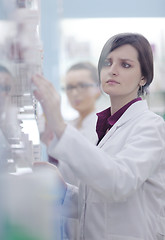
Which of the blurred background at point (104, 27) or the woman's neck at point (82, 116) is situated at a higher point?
the blurred background at point (104, 27)

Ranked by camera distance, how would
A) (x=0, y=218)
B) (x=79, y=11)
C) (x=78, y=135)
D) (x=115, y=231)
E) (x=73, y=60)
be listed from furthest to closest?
1. (x=79, y=11)
2. (x=73, y=60)
3. (x=115, y=231)
4. (x=78, y=135)
5. (x=0, y=218)

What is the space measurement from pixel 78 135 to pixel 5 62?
0.21 m

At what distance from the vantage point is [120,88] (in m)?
0.95

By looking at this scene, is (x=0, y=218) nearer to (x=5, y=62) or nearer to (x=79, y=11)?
(x=5, y=62)

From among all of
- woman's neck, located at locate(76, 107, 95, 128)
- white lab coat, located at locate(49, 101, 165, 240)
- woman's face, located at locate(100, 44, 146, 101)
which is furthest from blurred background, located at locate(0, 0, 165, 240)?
woman's neck, located at locate(76, 107, 95, 128)

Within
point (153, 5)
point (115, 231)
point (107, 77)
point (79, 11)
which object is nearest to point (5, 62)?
point (107, 77)

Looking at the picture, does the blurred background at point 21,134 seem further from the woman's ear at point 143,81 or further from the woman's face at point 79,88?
the woman's face at point 79,88

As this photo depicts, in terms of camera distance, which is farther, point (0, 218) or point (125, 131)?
point (125, 131)

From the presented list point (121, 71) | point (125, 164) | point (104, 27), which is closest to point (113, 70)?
point (121, 71)

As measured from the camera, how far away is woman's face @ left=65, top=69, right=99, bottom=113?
4.49ft

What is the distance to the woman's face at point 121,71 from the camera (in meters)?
0.94

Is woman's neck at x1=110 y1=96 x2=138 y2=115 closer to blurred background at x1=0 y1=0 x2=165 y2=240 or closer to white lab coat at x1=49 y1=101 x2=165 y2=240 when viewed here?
white lab coat at x1=49 y1=101 x2=165 y2=240

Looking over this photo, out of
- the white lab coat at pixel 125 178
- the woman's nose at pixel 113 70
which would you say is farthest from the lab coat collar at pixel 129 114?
the woman's nose at pixel 113 70

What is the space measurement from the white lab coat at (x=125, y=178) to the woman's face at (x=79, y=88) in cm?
40
